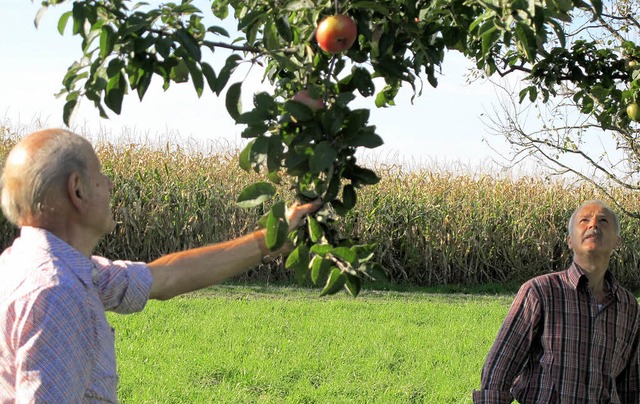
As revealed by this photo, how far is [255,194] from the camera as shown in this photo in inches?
72.5

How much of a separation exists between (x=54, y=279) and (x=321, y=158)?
53cm

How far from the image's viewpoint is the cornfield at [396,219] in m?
9.71

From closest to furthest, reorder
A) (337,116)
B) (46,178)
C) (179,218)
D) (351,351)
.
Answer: (46,178) < (337,116) < (351,351) < (179,218)

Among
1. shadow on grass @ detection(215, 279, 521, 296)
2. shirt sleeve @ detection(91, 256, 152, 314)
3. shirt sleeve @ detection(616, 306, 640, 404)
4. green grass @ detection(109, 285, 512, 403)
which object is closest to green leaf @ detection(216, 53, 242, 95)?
shirt sleeve @ detection(91, 256, 152, 314)

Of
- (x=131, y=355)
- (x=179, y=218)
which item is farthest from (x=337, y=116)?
(x=179, y=218)

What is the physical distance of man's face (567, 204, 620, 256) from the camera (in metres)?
2.71

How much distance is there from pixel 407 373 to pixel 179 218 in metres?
4.99

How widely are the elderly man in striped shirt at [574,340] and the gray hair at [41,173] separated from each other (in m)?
1.61

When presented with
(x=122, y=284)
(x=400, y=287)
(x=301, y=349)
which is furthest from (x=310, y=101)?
(x=400, y=287)

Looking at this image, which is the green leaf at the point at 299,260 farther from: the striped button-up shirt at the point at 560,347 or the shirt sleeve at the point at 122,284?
the striped button-up shirt at the point at 560,347

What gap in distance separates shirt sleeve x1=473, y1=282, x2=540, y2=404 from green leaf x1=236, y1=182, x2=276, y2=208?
1.16 meters

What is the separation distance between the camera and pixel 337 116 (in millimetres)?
1642

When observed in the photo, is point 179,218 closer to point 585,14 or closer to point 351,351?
point 351,351

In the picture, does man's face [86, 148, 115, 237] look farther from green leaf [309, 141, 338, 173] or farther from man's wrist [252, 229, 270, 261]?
man's wrist [252, 229, 270, 261]
